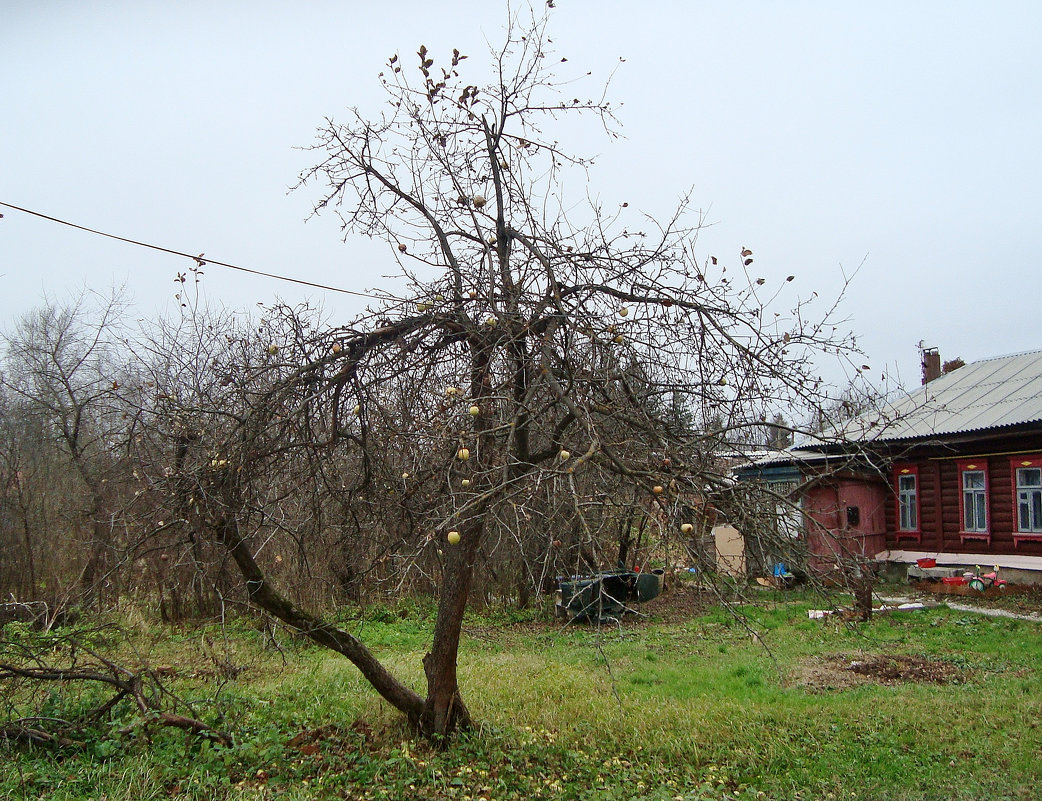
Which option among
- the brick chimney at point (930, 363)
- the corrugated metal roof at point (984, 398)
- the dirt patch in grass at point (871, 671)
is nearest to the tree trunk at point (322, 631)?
the dirt patch in grass at point (871, 671)

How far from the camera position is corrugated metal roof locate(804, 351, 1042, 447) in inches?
546

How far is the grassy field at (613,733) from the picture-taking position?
15.5 feet

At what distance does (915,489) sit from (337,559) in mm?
12978

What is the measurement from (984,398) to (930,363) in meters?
6.34

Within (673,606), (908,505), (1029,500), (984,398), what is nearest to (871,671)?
(673,606)

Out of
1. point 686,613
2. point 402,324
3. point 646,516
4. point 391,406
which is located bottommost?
point 686,613

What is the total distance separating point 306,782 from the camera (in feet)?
15.6

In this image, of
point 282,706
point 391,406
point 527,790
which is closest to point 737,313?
point 391,406

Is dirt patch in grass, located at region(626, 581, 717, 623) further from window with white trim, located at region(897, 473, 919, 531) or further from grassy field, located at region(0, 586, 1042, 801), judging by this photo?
window with white trim, located at region(897, 473, 919, 531)

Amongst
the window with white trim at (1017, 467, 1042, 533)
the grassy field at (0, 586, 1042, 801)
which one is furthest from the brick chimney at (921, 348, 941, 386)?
the grassy field at (0, 586, 1042, 801)

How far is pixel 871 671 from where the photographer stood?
8.08m

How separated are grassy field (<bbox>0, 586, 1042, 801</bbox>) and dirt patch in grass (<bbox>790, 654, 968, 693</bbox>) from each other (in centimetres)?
4

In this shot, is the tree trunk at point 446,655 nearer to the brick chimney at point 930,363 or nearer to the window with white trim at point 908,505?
the window with white trim at point 908,505

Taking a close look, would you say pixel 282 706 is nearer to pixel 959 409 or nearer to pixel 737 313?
pixel 737 313
